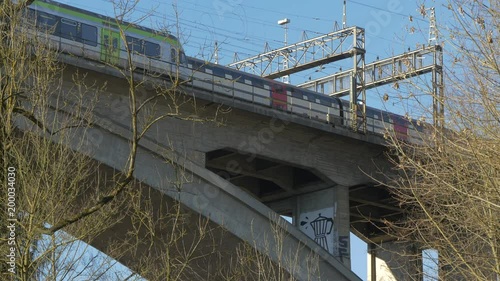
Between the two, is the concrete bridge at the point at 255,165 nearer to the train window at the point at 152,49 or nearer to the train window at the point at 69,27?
the train window at the point at 152,49

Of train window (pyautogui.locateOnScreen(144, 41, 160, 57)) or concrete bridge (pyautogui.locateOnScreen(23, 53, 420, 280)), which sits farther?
train window (pyautogui.locateOnScreen(144, 41, 160, 57))

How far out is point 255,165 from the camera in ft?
127

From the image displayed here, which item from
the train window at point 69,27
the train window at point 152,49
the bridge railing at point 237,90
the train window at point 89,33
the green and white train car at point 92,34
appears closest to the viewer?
the bridge railing at point 237,90

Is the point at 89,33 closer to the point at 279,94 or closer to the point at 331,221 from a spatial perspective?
the point at 279,94

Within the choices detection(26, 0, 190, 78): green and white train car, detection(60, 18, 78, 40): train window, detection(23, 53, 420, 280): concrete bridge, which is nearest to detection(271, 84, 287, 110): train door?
detection(23, 53, 420, 280): concrete bridge

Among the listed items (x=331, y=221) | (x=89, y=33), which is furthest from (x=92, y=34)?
(x=331, y=221)

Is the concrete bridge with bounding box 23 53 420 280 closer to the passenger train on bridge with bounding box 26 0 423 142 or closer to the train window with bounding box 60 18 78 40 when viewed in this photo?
the passenger train on bridge with bounding box 26 0 423 142

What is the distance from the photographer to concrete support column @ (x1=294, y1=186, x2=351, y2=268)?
38375 mm

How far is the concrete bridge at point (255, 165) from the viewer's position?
30703mm

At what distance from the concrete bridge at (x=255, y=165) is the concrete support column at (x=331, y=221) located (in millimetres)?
36

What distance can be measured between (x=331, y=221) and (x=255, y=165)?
3.48 meters

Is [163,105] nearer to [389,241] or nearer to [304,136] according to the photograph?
[304,136]

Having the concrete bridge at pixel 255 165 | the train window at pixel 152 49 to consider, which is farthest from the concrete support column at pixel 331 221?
the train window at pixel 152 49

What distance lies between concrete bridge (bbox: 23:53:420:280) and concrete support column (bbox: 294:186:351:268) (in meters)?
0.04
